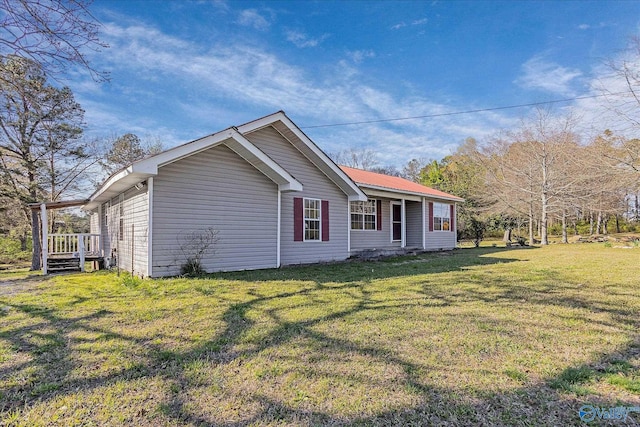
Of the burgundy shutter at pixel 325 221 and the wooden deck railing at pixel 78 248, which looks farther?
the burgundy shutter at pixel 325 221

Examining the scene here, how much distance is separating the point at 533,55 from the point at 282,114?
1209cm

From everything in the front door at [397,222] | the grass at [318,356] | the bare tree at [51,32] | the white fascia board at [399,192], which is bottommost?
the grass at [318,356]

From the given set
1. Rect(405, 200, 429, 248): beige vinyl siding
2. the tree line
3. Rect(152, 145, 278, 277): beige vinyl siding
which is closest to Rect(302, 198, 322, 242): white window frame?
Rect(152, 145, 278, 277): beige vinyl siding

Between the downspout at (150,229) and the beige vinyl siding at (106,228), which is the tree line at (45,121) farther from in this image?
the beige vinyl siding at (106,228)

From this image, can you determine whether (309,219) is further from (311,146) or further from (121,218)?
(121,218)

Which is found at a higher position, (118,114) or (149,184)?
(118,114)

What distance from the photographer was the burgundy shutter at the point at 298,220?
10.7 m

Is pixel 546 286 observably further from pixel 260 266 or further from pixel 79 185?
pixel 79 185

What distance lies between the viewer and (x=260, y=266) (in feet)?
31.3

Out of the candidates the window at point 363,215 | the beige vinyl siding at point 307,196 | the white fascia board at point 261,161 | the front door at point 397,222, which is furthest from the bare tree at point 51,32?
the front door at point 397,222

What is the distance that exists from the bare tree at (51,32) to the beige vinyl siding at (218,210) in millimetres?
3746

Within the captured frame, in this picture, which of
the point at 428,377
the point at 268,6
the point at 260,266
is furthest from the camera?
the point at 268,6

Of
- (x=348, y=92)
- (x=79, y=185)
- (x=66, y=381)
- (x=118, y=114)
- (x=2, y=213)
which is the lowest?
(x=66, y=381)

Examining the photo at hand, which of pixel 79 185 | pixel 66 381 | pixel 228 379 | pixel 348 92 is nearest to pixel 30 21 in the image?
pixel 66 381
